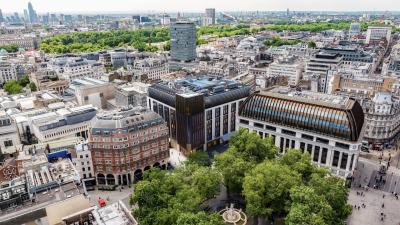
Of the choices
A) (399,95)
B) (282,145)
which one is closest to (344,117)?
(282,145)

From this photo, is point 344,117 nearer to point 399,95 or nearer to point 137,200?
point 399,95

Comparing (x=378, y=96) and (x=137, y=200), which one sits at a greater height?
(x=378, y=96)

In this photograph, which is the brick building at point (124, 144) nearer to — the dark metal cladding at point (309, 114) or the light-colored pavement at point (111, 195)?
the light-colored pavement at point (111, 195)

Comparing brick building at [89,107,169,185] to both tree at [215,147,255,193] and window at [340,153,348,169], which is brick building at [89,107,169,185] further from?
window at [340,153,348,169]

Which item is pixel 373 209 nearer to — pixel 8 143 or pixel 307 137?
pixel 307 137

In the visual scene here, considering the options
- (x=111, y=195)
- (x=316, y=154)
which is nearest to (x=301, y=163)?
(x=316, y=154)

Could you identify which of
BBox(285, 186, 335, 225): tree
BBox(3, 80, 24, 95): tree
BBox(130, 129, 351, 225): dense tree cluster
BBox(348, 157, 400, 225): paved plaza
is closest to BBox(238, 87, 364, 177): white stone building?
BBox(348, 157, 400, 225): paved plaza

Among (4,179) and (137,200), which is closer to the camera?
(137,200)
